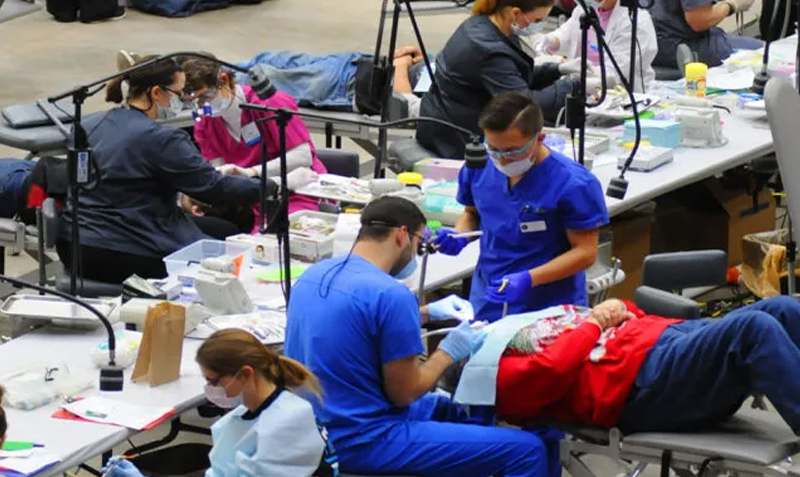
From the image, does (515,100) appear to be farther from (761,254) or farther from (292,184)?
(761,254)

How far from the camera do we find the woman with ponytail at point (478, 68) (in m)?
6.51

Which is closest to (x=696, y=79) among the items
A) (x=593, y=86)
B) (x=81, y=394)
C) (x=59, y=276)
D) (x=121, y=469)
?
(x=593, y=86)

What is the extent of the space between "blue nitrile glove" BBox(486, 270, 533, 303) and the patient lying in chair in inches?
13.6

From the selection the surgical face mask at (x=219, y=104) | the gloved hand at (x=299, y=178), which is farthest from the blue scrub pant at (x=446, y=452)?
the surgical face mask at (x=219, y=104)

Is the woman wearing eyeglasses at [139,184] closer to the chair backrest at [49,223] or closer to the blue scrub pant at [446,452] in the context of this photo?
the chair backrest at [49,223]

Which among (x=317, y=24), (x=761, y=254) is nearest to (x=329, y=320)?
(x=761, y=254)

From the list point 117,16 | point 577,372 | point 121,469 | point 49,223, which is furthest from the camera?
point 117,16

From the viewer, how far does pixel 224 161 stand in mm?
6613

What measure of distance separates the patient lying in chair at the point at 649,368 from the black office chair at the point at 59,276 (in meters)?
1.75

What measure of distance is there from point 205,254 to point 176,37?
6.67m

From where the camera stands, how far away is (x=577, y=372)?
4.43m

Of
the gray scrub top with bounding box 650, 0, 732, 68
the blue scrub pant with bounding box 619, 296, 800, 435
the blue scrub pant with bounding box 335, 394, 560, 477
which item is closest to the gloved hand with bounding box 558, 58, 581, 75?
the gray scrub top with bounding box 650, 0, 732, 68

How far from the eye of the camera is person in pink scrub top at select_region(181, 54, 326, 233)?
6.14 meters

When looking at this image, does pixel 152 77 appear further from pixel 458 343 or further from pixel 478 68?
pixel 458 343
